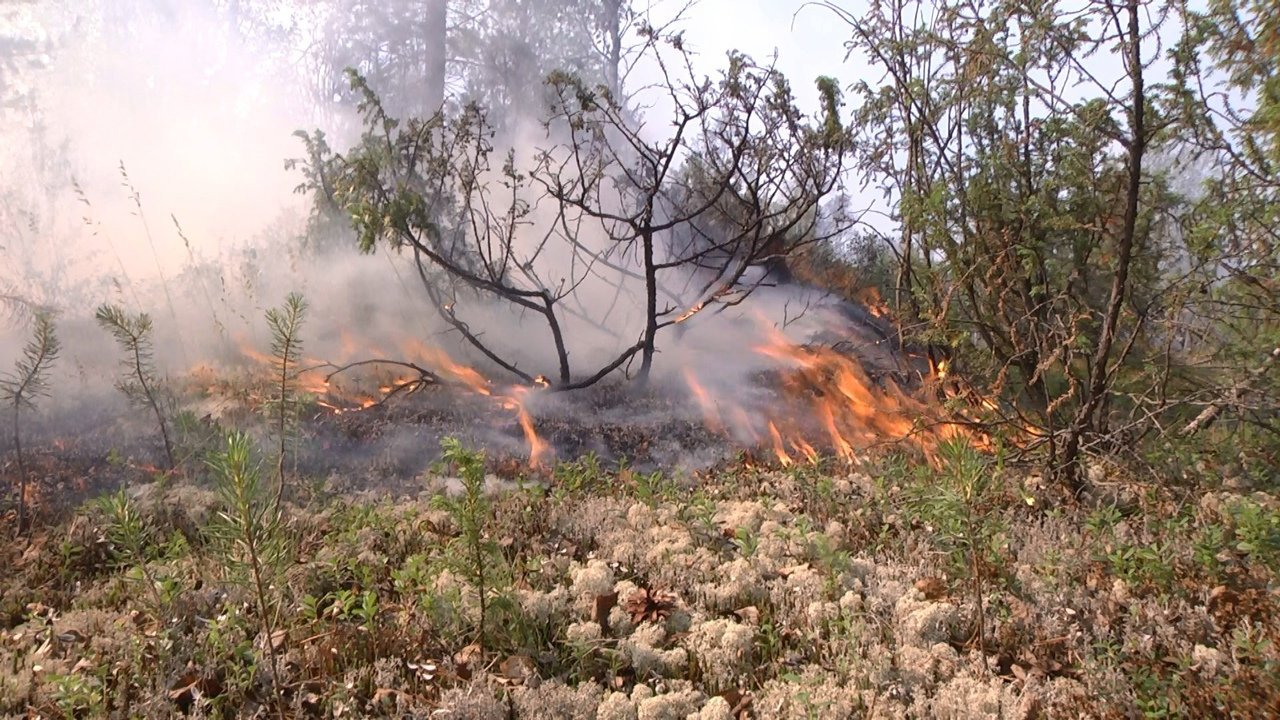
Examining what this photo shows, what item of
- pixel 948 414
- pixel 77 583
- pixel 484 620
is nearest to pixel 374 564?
pixel 484 620

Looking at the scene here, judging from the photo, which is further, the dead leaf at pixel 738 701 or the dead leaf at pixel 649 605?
the dead leaf at pixel 649 605

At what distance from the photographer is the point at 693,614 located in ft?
10.3

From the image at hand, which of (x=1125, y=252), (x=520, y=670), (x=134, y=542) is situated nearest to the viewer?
(x=520, y=670)

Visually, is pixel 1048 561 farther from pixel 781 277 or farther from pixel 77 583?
pixel 781 277

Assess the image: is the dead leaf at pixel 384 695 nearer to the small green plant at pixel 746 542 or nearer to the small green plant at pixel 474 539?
the small green plant at pixel 474 539

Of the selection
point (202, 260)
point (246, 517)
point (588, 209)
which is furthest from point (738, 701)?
point (202, 260)

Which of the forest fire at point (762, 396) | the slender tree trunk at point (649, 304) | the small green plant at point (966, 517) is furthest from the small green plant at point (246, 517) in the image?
the slender tree trunk at point (649, 304)

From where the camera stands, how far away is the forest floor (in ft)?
8.21

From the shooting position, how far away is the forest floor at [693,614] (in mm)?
2504

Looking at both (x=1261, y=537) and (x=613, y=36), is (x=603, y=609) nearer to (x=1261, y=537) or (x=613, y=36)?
(x=1261, y=537)

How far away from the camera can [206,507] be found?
487 cm

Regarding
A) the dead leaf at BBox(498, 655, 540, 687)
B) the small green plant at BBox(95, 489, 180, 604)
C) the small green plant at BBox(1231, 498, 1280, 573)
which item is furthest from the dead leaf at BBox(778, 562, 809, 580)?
the small green plant at BBox(95, 489, 180, 604)

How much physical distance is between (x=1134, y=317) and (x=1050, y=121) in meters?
1.64

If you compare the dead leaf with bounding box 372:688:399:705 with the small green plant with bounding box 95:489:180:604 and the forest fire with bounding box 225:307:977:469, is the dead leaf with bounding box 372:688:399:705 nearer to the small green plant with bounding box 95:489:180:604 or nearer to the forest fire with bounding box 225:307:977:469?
the small green plant with bounding box 95:489:180:604
